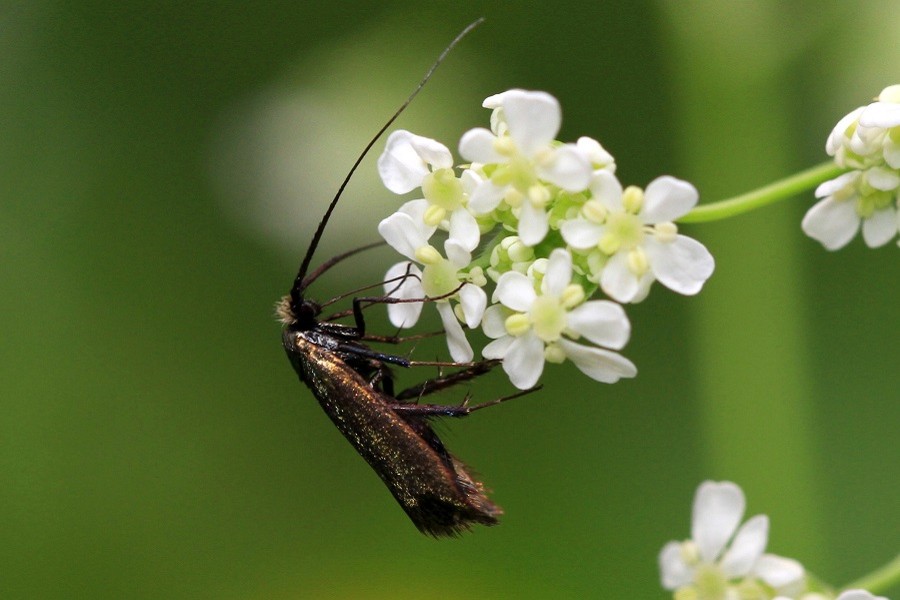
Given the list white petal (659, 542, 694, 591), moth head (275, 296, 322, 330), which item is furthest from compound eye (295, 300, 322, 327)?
white petal (659, 542, 694, 591)

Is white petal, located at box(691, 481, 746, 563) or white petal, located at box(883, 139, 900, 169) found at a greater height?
white petal, located at box(883, 139, 900, 169)

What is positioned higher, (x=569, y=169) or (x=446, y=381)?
(x=446, y=381)

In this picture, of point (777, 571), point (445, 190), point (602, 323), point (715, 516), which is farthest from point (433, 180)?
point (777, 571)

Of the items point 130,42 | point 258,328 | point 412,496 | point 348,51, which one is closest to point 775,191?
point 412,496

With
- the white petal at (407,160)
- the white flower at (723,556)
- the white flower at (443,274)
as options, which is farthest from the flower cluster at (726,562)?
the white petal at (407,160)

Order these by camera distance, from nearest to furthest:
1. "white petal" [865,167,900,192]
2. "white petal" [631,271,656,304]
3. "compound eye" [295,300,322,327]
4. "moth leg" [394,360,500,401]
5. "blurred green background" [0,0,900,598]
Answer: "white petal" [631,271,656,304]
"white petal" [865,167,900,192]
"moth leg" [394,360,500,401]
"compound eye" [295,300,322,327]
"blurred green background" [0,0,900,598]

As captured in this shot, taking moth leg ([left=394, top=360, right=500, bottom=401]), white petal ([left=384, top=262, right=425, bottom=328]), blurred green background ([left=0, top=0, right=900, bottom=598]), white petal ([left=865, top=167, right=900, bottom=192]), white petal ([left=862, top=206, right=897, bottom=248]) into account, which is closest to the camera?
white petal ([left=865, top=167, right=900, bottom=192])

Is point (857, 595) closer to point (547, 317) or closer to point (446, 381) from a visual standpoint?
point (547, 317)

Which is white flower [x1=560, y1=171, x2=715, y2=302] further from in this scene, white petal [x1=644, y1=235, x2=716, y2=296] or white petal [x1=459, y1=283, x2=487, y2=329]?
white petal [x1=459, y1=283, x2=487, y2=329]
